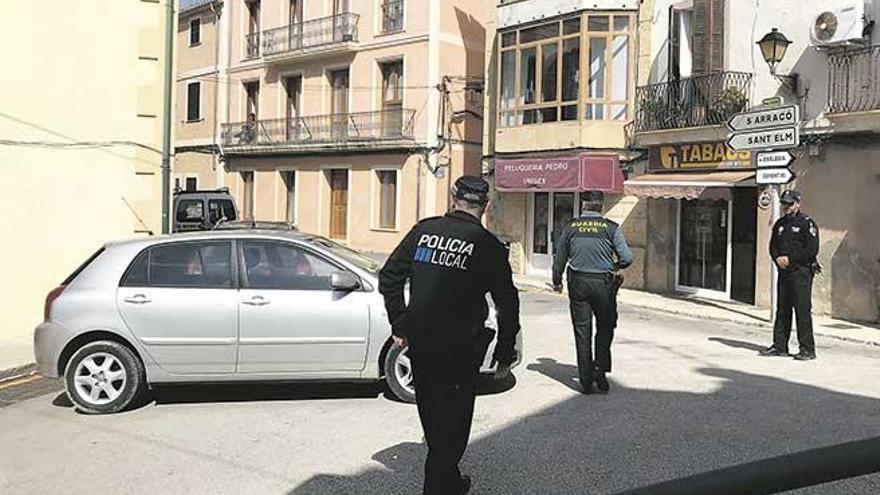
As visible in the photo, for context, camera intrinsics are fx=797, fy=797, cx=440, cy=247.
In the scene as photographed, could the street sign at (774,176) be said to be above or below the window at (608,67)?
below

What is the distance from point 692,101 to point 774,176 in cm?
481

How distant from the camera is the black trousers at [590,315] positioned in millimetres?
6961

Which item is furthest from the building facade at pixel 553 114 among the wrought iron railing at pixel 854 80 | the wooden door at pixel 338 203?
the wooden door at pixel 338 203

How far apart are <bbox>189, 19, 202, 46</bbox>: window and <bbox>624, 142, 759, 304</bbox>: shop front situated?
23.7m

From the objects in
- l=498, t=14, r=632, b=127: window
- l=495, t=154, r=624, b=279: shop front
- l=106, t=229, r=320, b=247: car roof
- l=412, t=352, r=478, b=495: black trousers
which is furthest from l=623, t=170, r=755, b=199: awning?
l=412, t=352, r=478, b=495: black trousers

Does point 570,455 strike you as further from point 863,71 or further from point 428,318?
point 863,71

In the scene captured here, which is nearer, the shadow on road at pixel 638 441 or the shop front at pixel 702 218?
the shadow on road at pixel 638 441

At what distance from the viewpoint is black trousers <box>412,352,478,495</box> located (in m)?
4.11

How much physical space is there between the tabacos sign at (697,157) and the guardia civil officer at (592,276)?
29.9ft

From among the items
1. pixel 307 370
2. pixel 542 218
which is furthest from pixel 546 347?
pixel 542 218

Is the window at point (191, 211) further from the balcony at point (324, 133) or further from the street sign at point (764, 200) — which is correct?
the street sign at point (764, 200)

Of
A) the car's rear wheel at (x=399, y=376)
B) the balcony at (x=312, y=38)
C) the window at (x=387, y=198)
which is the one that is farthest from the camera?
the balcony at (x=312, y=38)

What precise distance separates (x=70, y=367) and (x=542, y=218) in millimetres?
15304

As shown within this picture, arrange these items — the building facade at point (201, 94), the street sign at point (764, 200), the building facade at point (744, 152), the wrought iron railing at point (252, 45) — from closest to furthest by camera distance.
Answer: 1. the building facade at point (744, 152)
2. the street sign at point (764, 200)
3. the wrought iron railing at point (252, 45)
4. the building facade at point (201, 94)
